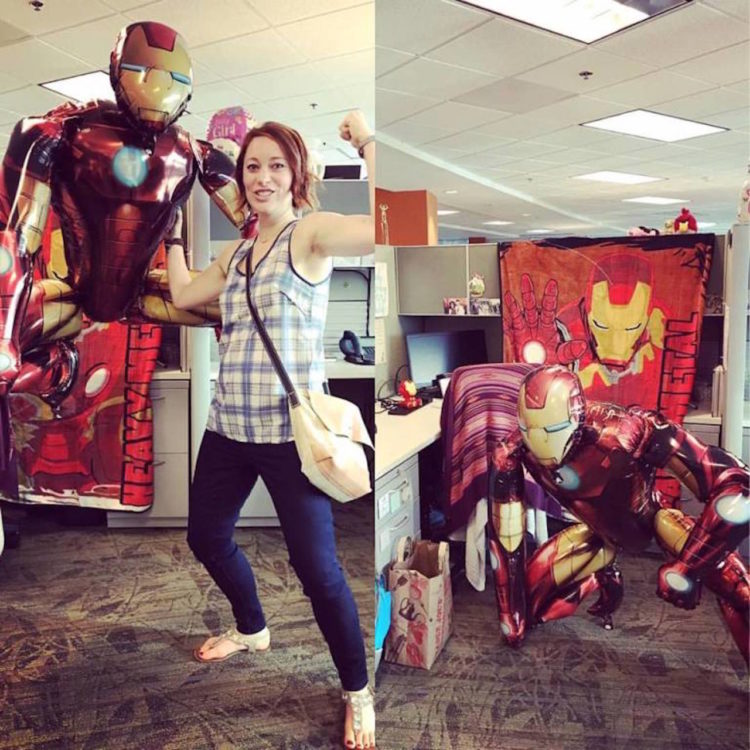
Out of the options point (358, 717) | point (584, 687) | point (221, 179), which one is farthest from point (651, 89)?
point (358, 717)

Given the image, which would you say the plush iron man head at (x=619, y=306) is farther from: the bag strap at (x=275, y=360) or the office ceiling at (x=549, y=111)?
the bag strap at (x=275, y=360)

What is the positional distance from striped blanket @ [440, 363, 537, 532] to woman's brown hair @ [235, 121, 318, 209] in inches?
16.6

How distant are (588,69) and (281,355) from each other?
69 centimetres

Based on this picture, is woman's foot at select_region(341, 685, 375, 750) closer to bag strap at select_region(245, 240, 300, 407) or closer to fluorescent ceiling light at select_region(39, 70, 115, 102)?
bag strap at select_region(245, 240, 300, 407)

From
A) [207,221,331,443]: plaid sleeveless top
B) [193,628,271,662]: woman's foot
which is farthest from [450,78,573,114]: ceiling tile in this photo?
[193,628,271,662]: woman's foot

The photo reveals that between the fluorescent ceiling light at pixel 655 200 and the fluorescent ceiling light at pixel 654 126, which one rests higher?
the fluorescent ceiling light at pixel 654 126

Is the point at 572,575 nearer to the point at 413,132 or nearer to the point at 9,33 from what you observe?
the point at 413,132

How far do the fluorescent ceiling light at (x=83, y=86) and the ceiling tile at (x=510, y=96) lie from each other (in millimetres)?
636

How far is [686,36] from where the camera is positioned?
40.8 inches

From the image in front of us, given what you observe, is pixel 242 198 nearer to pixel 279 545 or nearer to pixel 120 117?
pixel 120 117

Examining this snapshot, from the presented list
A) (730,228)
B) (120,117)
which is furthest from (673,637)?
(120,117)

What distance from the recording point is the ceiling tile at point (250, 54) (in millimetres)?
1296

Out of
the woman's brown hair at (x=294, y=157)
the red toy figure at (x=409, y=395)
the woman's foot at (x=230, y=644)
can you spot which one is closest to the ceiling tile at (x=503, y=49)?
the woman's brown hair at (x=294, y=157)

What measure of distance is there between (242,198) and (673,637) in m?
1.10
